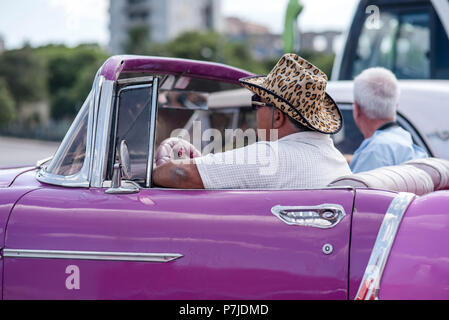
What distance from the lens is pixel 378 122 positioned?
13.1ft

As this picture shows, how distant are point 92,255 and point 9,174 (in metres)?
1.00

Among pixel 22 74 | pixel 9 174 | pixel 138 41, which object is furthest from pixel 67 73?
pixel 9 174

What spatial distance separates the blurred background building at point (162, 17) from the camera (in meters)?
103

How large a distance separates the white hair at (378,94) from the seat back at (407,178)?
1.03 metres

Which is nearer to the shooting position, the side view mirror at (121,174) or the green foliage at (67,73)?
the side view mirror at (121,174)

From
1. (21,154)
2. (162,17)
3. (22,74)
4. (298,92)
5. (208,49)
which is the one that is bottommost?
(22,74)

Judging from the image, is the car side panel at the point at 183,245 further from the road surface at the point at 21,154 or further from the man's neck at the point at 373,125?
the road surface at the point at 21,154

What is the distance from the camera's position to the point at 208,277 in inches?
88.5

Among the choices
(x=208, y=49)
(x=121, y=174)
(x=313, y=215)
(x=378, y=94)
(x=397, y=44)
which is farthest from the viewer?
(x=208, y=49)

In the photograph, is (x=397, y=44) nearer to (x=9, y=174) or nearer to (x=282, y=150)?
(x=282, y=150)

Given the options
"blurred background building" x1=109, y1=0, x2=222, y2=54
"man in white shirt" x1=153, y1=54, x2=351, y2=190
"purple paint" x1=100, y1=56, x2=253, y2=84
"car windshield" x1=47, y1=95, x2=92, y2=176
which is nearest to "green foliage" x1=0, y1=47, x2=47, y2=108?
"blurred background building" x1=109, y1=0, x2=222, y2=54

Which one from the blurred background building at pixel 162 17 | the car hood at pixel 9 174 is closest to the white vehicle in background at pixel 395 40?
the car hood at pixel 9 174
